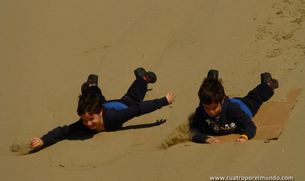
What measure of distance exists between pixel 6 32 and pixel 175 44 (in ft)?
10.3

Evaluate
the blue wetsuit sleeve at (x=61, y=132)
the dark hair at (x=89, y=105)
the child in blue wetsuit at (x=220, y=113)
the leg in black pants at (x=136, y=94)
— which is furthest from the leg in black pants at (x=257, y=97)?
the blue wetsuit sleeve at (x=61, y=132)

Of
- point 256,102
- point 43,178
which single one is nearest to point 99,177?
point 43,178

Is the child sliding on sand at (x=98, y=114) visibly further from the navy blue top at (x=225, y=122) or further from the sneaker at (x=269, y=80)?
the sneaker at (x=269, y=80)

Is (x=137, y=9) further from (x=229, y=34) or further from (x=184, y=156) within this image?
(x=184, y=156)

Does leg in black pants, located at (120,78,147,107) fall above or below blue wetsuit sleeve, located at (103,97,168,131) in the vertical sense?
above

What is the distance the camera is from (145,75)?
17.0ft

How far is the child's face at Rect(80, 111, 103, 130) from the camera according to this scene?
4.21m

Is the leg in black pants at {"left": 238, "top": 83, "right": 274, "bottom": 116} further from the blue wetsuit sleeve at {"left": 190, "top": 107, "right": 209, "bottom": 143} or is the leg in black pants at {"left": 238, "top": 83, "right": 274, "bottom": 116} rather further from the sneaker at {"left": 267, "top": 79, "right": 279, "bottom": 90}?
the blue wetsuit sleeve at {"left": 190, "top": 107, "right": 209, "bottom": 143}

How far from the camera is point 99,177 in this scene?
11.7 feet

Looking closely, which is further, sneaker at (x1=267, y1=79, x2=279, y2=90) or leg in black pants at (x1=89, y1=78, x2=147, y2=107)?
leg in black pants at (x1=89, y1=78, x2=147, y2=107)

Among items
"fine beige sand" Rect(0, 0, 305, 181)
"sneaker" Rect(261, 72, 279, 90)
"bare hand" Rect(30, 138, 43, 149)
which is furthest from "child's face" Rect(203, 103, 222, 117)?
"bare hand" Rect(30, 138, 43, 149)

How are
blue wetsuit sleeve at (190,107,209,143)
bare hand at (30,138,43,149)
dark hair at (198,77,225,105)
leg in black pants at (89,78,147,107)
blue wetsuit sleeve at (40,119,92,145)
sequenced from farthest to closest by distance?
leg in black pants at (89,78,147,107), blue wetsuit sleeve at (40,119,92,145), bare hand at (30,138,43,149), blue wetsuit sleeve at (190,107,209,143), dark hair at (198,77,225,105)

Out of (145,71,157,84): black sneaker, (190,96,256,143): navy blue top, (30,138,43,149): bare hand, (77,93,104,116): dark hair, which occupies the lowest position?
(190,96,256,143): navy blue top

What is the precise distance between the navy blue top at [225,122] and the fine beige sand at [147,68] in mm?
141
